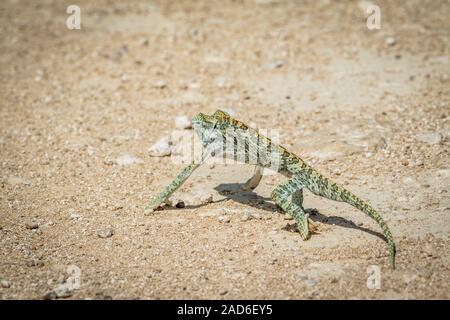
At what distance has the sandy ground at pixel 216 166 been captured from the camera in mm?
6086

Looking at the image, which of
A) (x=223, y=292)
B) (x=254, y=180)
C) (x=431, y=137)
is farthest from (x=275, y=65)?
(x=223, y=292)

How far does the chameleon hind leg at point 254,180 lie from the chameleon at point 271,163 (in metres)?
0.22

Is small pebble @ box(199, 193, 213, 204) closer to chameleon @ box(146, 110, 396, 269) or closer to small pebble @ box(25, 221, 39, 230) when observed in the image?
chameleon @ box(146, 110, 396, 269)

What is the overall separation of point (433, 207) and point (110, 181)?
12.9 ft

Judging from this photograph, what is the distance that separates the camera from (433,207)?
6.96m

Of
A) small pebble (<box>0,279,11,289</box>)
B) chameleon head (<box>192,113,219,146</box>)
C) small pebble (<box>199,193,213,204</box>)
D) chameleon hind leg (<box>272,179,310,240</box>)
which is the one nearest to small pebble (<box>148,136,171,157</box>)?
small pebble (<box>199,193,213,204</box>)

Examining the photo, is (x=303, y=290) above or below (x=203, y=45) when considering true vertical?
below

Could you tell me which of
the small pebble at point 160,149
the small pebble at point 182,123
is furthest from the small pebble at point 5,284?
the small pebble at point 182,123

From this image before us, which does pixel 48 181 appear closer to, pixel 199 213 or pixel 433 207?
pixel 199 213

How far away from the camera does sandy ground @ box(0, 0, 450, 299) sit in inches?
240

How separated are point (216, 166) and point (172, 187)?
1.44m

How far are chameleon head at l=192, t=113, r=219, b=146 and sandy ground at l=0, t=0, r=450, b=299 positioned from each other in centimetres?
85

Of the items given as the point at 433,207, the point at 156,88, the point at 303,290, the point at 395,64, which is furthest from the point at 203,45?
the point at 303,290

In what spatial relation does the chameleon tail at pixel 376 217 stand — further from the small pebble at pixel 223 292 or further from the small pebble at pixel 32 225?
the small pebble at pixel 32 225
